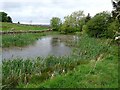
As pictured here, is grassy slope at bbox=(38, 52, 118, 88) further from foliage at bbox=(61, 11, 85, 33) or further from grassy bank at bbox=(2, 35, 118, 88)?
foliage at bbox=(61, 11, 85, 33)

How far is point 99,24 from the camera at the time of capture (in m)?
42.4

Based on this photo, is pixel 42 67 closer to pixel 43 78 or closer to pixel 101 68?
pixel 43 78

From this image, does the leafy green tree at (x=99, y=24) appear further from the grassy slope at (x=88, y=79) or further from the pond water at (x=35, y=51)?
the grassy slope at (x=88, y=79)

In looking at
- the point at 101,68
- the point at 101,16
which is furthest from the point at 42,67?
the point at 101,16

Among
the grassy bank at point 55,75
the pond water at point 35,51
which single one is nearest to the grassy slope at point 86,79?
the grassy bank at point 55,75

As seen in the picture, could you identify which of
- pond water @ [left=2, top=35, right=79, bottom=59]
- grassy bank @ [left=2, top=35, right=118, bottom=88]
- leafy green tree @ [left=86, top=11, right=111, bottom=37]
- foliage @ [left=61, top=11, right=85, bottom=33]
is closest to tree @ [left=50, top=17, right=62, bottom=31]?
foliage @ [left=61, top=11, right=85, bottom=33]

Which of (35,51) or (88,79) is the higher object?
(88,79)

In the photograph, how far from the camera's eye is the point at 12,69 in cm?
1205

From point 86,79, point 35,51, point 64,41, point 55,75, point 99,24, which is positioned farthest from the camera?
point 99,24

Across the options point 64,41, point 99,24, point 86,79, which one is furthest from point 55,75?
point 99,24

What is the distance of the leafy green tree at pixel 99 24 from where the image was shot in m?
42.2

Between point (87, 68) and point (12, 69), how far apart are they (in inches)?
164

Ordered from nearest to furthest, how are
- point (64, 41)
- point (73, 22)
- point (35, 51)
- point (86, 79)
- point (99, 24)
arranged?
point (86, 79) → point (35, 51) → point (64, 41) → point (99, 24) → point (73, 22)

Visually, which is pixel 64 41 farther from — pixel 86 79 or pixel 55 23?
pixel 55 23
